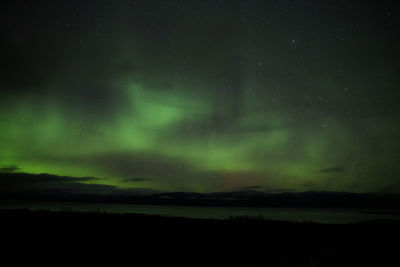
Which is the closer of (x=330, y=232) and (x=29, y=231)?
(x=29, y=231)

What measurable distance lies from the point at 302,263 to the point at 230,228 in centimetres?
1245

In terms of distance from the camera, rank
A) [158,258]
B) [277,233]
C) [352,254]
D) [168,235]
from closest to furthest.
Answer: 1. [158,258]
2. [352,254]
3. [168,235]
4. [277,233]

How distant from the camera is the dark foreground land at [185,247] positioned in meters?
12.1

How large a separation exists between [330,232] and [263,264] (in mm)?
13514

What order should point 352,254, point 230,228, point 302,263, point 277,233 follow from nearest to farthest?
1. point 302,263
2. point 352,254
3. point 277,233
4. point 230,228

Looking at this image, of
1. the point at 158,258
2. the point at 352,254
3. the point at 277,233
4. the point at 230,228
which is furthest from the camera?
the point at 230,228

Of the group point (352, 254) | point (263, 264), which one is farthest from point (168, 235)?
point (352, 254)

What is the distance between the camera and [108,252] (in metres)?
13.6

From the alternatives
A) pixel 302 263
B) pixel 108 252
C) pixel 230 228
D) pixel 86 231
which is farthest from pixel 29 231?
pixel 302 263

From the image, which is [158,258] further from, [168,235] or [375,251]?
[375,251]

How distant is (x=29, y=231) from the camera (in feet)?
59.3

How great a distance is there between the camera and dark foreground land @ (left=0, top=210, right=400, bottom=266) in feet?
39.6

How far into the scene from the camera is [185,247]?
51.6ft

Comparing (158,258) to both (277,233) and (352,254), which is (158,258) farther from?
(277,233)
